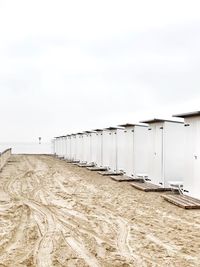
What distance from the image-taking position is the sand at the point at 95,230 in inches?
281

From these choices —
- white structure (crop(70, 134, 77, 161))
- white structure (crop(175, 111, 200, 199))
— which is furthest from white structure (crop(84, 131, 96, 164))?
white structure (crop(175, 111, 200, 199))

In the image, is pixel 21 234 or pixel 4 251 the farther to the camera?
pixel 21 234

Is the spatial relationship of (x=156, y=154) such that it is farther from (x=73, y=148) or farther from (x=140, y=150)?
(x=73, y=148)

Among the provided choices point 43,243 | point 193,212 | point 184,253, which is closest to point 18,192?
point 193,212

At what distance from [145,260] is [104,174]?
55.4 feet

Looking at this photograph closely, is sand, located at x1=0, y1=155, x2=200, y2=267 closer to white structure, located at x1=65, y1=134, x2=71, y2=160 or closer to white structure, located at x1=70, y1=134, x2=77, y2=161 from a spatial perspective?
white structure, located at x1=70, y1=134, x2=77, y2=161

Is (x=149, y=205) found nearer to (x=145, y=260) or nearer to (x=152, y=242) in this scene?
(x=152, y=242)

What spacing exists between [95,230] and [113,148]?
15707 mm

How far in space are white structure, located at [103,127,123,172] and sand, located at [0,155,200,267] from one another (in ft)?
26.4

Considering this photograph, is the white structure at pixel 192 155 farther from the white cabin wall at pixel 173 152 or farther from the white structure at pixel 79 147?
the white structure at pixel 79 147

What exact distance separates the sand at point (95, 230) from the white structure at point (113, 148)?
8.06m

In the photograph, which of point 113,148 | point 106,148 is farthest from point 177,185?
point 106,148

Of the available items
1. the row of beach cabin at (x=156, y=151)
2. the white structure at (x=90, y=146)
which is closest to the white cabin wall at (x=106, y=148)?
the row of beach cabin at (x=156, y=151)

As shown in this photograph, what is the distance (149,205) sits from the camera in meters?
13.0
